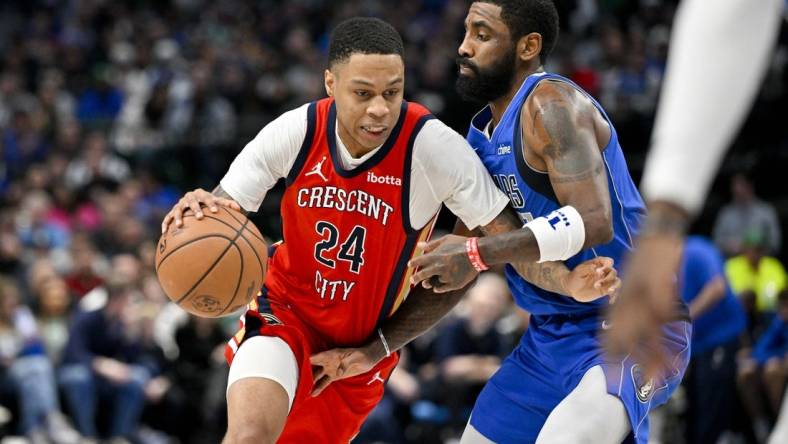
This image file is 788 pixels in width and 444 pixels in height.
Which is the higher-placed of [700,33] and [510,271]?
[700,33]

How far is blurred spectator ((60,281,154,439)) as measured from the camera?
32.4 feet

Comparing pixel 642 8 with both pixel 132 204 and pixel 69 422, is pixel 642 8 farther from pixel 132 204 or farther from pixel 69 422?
pixel 69 422

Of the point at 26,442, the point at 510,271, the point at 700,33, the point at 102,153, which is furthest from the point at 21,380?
the point at 700,33

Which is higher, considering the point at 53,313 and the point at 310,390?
the point at 310,390

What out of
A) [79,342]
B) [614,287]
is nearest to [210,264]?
[614,287]

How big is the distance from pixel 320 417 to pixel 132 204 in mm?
8322

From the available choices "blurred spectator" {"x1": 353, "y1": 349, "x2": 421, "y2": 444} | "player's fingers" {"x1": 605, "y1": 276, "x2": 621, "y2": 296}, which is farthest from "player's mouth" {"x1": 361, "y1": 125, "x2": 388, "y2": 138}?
"blurred spectator" {"x1": 353, "y1": 349, "x2": 421, "y2": 444}

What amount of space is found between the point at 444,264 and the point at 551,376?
2.19ft

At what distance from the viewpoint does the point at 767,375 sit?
9617mm

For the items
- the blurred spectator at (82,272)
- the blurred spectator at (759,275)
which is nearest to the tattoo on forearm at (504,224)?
the blurred spectator at (759,275)

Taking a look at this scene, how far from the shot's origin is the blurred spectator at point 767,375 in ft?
31.4

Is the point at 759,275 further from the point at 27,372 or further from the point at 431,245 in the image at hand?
the point at 431,245

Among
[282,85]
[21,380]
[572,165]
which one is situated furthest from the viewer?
[282,85]

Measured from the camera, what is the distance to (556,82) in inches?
176
